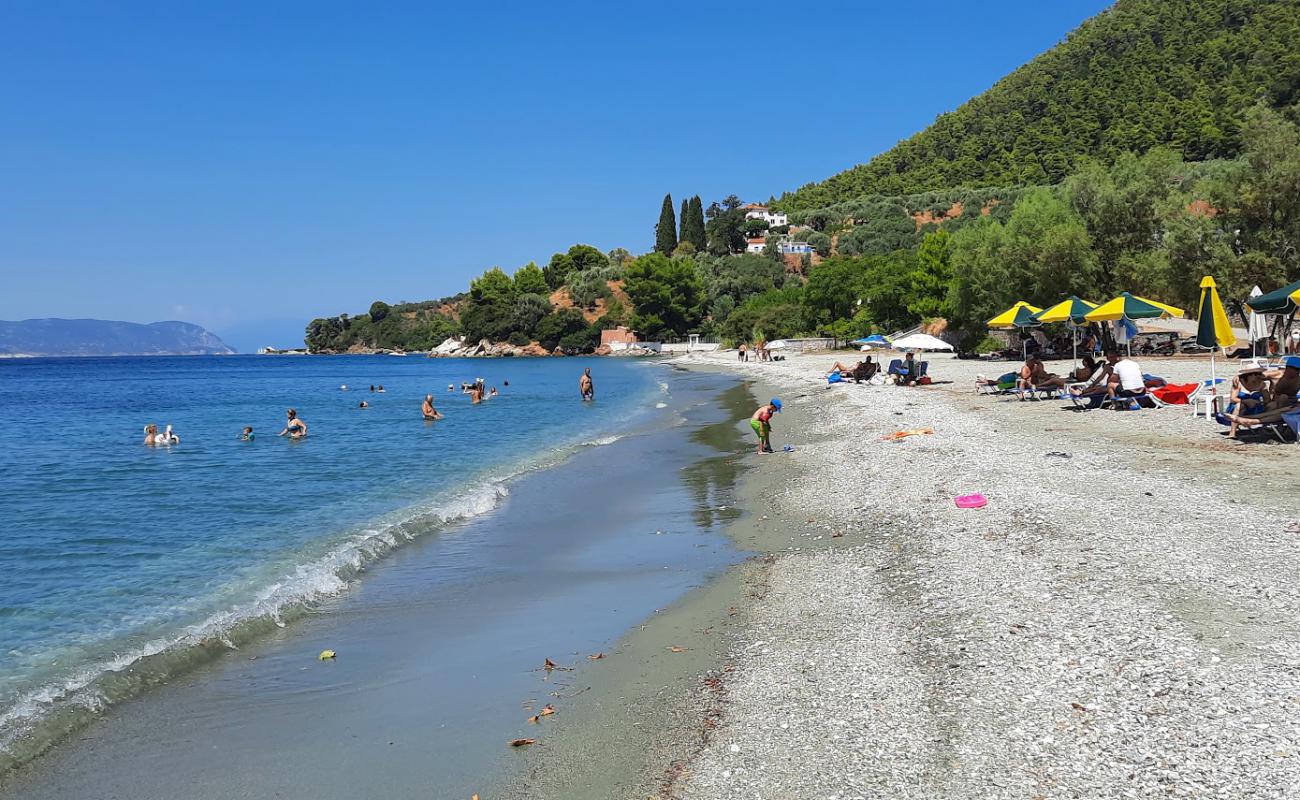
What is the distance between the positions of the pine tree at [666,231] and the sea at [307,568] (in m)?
119

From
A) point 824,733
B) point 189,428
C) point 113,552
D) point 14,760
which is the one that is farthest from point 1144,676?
point 189,428

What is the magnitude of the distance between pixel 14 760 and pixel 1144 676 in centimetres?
758

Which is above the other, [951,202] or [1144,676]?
[951,202]

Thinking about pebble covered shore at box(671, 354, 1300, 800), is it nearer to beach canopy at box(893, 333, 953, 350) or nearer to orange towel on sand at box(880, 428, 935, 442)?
orange towel on sand at box(880, 428, 935, 442)

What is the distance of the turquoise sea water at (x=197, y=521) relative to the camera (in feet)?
26.2

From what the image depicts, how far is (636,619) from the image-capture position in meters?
8.21

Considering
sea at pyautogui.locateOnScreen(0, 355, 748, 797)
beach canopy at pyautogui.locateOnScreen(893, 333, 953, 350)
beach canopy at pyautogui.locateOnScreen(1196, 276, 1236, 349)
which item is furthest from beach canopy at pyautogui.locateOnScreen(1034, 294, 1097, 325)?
sea at pyautogui.locateOnScreen(0, 355, 748, 797)

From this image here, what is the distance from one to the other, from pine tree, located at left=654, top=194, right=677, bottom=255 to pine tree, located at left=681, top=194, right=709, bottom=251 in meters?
2.05

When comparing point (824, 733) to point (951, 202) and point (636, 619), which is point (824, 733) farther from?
point (951, 202)

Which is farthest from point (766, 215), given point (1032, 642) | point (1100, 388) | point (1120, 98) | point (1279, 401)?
point (1032, 642)

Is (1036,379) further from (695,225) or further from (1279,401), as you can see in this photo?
(695,225)

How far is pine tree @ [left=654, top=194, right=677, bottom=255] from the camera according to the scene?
5571 inches

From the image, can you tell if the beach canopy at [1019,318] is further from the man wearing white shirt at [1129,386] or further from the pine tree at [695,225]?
the pine tree at [695,225]

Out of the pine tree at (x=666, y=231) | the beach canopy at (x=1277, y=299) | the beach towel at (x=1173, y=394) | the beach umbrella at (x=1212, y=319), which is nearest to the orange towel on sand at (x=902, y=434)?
the beach towel at (x=1173, y=394)
